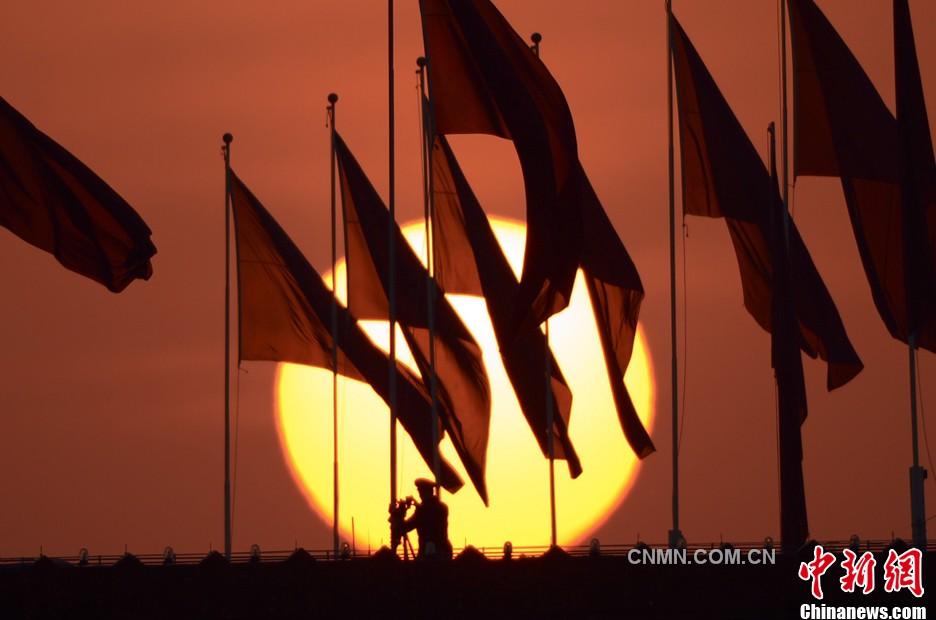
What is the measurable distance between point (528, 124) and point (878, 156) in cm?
763

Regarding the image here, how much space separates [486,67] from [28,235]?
1003cm

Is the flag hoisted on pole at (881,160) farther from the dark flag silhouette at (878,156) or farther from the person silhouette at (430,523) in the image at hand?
the person silhouette at (430,523)

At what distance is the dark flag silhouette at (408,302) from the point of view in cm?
4975

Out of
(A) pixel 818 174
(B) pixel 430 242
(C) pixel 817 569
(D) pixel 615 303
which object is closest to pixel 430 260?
(B) pixel 430 242

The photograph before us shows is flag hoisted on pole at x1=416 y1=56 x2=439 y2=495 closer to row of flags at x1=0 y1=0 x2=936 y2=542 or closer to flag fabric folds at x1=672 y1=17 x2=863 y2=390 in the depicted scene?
row of flags at x1=0 y1=0 x2=936 y2=542

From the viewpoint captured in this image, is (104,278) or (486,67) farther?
(486,67)

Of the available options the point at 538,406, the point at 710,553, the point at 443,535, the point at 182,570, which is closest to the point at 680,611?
the point at 710,553

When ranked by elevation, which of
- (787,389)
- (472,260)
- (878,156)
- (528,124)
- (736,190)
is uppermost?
(878,156)

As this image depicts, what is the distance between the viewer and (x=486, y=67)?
41250 mm

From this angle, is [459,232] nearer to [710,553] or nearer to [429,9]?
[429,9]

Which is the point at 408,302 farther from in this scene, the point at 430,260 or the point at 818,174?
the point at 818,174

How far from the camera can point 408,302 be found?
51875mm

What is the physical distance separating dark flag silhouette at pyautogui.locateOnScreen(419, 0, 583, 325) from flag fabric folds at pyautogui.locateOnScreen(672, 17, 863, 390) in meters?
5.64

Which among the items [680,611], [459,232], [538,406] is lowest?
[680,611]
